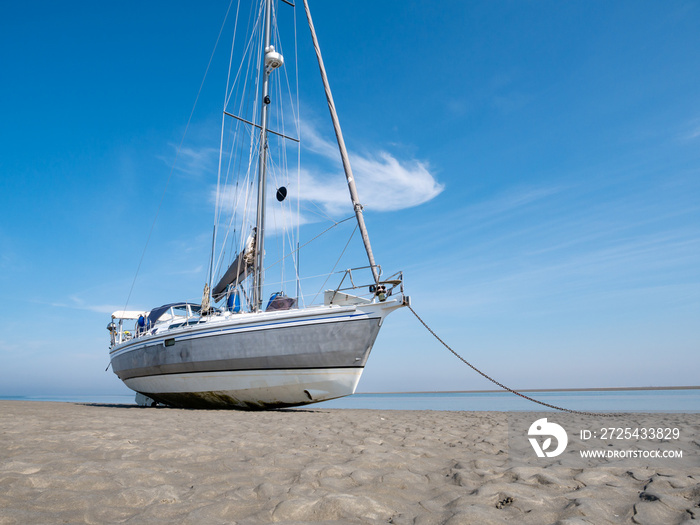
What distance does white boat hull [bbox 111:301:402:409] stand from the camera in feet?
36.6

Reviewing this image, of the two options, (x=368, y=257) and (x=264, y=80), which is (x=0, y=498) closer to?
(x=368, y=257)

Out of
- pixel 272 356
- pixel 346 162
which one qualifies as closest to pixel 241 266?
pixel 272 356

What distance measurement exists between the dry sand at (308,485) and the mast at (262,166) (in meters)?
9.03

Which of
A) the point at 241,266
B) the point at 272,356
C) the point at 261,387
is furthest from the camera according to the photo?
the point at 241,266

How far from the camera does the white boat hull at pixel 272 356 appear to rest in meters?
11.2

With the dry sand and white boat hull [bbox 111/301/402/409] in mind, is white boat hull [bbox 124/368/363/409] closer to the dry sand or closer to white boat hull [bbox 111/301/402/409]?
white boat hull [bbox 111/301/402/409]

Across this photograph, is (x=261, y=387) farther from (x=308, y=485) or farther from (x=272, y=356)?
(x=308, y=485)

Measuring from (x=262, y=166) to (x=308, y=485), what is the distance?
1465cm

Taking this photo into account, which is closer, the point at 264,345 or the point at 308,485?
the point at 308,485

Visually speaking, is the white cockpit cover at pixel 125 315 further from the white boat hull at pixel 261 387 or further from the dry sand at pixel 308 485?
the dry sand at pixel 308 485

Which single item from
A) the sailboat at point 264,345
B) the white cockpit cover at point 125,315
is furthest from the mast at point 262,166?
the white cockpit cover at point 125,315

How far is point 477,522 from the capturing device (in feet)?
8.04

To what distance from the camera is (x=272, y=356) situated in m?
11.7

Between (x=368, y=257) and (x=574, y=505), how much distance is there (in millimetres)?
8983
